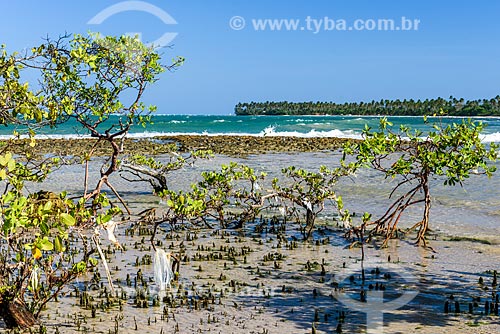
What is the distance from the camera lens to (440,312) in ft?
25.5

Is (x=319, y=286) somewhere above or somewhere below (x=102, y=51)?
below

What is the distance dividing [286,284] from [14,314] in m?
3.96

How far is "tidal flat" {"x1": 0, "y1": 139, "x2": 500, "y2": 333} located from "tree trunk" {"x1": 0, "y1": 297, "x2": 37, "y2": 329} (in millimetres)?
283

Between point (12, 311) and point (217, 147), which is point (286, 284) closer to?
point (12, 311)

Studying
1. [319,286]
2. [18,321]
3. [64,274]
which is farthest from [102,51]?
[319,286]

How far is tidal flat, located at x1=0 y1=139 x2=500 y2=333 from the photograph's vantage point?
7332mm

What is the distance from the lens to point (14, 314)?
693cm

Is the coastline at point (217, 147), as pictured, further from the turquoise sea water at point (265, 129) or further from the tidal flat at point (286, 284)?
the tidal flat at point (286, 284)

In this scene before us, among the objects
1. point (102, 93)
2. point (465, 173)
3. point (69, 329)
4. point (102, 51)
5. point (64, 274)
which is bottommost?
point (69, 329)

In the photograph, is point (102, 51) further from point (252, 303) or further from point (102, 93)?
point (252, 303)

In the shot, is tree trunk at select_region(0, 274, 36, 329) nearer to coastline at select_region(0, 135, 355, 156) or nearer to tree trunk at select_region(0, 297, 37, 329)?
tree trunk at select_region(0, 297, 37, 329)

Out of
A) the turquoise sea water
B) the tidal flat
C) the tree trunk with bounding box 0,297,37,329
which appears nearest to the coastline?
the turquoise sea water

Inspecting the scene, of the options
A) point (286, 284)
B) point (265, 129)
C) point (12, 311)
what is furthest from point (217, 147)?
point (12, 311)

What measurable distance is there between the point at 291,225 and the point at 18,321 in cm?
778
